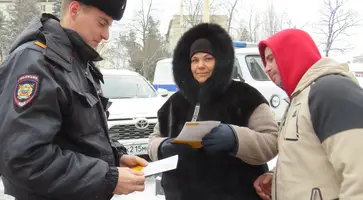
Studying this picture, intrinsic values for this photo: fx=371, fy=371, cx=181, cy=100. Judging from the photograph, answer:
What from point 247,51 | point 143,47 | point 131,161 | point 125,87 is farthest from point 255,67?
point 143,47

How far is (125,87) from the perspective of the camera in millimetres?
6738

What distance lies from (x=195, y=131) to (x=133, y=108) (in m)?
3.71

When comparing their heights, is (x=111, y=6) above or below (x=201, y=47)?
above

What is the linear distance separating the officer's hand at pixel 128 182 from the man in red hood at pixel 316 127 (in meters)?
0.66

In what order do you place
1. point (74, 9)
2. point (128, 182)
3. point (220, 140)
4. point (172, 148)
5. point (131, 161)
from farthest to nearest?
point (172, 148) < point (220, 140) < point (131, 161) < point (74, 9) < point (128, 182)

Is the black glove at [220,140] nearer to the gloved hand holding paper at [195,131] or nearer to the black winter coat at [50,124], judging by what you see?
the gloved hand holding paper at [195,131]

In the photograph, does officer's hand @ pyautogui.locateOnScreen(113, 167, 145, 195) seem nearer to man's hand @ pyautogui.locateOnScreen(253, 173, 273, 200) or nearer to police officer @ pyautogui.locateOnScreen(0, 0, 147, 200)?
police officer @ pyautogui.locateOnScreen(0, 0, 147, 200)

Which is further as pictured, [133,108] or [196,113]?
[133,108]

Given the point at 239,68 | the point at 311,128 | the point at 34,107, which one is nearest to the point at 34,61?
the point at 34,107

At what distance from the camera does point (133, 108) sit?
18.5 ft

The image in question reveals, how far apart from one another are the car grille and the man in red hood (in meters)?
3.71

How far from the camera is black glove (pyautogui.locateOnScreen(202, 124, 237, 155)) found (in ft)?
6.93

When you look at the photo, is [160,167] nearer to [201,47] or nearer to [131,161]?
[131,161]

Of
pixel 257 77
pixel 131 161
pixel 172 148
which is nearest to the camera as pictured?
pixel 131 161
